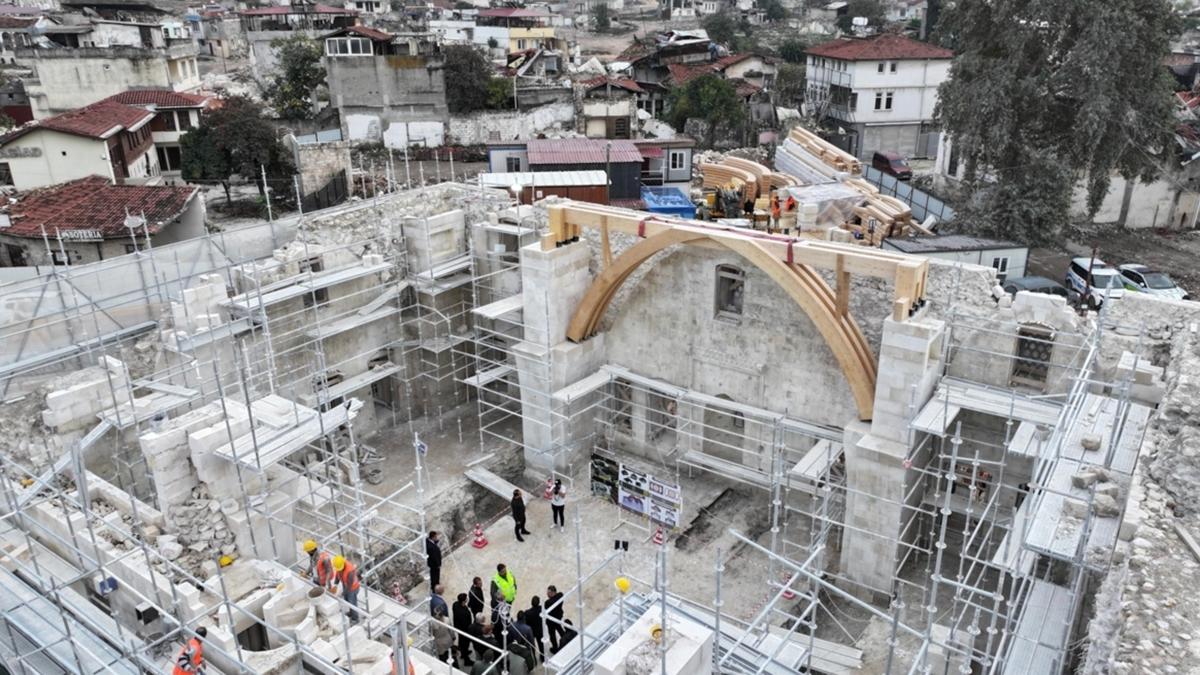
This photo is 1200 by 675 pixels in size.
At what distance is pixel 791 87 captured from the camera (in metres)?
52.6

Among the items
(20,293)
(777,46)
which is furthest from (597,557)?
(777,46)

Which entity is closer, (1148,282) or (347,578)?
(347,578)

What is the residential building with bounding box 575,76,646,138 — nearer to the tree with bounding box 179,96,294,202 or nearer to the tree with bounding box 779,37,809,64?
the tree with bounding box 179,96,294,202

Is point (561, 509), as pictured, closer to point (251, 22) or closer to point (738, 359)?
point (738, 359)

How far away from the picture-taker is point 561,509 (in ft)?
53.7

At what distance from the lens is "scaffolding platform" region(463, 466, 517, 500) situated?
56.1 feet

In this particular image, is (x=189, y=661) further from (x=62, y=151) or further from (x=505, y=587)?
(x=62, y=151)

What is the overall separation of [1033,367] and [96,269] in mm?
16507

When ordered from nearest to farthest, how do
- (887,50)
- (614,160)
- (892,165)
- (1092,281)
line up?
(1092,281) < (614,160) < (892,165) < (887,50)

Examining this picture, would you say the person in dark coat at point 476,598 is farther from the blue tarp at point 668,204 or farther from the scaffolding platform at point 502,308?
the blue tarp at point 668,204

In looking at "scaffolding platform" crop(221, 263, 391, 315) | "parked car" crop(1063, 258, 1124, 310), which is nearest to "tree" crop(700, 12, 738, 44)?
"parked car" crop(1063, 258, 1124, 310)

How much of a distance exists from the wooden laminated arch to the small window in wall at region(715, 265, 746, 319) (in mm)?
686

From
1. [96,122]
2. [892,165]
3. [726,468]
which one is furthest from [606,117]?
[726,468]

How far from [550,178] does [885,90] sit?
1049 inches
